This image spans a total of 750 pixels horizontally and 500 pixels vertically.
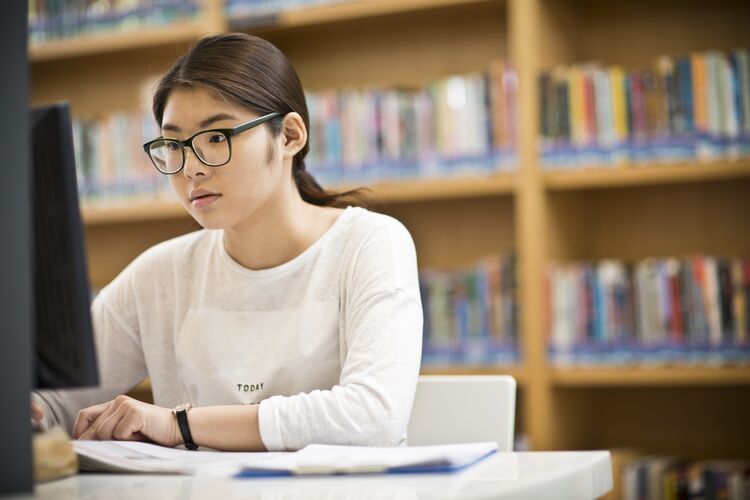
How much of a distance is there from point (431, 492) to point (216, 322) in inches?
33.5

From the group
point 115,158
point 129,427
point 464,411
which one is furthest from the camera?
point 115,158

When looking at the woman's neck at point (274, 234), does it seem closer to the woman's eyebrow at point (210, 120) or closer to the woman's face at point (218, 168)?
the woman's face at point (218, 168)

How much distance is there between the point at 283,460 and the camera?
Result: 3.05 feet

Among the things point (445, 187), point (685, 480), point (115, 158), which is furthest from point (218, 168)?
point (115, 158)

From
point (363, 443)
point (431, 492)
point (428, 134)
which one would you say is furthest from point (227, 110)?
point (428, 134)

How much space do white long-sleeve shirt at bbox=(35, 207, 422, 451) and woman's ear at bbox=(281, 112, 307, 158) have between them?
0.13 meters

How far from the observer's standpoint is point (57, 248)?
2.80 ft

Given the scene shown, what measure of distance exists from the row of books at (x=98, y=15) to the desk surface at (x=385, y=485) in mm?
2504

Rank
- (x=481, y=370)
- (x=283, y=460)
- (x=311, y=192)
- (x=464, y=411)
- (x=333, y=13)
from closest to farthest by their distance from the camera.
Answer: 1. (x=283, y=460)
2. (x=464, y=411)
3. (x=311, y=192)
4. (x=481, y=370)
5. (x=333, y=13)

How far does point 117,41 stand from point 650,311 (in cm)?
189

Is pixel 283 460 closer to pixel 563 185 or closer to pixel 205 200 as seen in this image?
pixel 205 200

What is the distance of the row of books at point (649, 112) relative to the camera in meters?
2.58

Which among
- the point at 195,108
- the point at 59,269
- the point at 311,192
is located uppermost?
the point at 195,108

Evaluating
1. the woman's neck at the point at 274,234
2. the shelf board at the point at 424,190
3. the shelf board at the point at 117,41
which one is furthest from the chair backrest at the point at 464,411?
the shelf board at the point at 117,41
